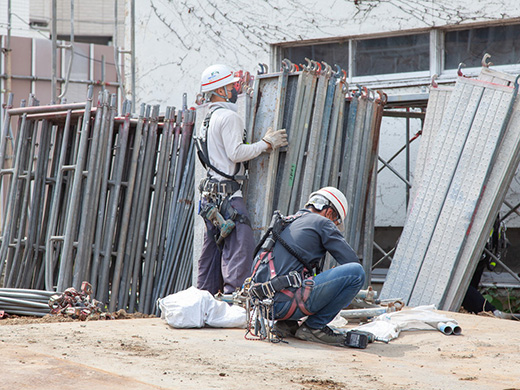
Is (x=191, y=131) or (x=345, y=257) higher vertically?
(x=191, y=131)

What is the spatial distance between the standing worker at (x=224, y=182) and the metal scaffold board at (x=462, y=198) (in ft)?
5.81

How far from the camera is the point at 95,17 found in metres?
29.7

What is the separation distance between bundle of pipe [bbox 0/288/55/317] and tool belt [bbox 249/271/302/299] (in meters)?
2.54

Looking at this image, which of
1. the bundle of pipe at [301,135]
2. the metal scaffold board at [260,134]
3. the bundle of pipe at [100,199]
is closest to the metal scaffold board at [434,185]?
the bundle of pipe at [301,135]

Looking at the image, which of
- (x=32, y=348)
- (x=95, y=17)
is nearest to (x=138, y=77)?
(x=32, y=348)

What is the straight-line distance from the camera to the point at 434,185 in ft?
24.1

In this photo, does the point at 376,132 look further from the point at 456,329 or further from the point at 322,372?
the point at 322,372

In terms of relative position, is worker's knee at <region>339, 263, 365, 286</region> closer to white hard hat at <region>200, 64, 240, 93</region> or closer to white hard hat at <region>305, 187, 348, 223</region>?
white hard hat at <region>305, 187, 348, 223</region>

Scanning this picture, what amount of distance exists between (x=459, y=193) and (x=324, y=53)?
3601 millimetres

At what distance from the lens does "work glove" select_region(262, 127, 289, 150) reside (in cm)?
678

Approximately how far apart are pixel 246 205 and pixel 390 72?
3.51 meters

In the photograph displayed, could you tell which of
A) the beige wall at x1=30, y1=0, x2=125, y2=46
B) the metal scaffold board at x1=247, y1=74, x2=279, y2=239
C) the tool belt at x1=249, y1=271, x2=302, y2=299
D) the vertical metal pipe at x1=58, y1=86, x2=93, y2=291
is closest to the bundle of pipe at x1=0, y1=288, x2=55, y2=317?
the vertical metal pipe at x1=58, y1=86, x2=93, y2=291

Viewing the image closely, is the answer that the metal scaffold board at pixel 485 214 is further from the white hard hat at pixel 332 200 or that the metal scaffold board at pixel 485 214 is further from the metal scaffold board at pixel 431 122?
the white hard hat at pixel 332 200

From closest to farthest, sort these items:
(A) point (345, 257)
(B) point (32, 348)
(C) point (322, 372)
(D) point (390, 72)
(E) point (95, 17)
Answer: (C) point (322, 372) < (B) point (32, 348) < (A) point (345, 257) < (D) point (390, 72) < (E) point (95, 17)
